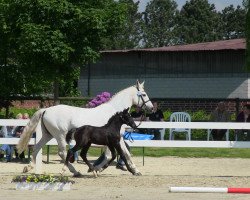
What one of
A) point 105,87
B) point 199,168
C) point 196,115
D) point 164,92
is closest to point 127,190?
point 199,168

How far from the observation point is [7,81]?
27391mm

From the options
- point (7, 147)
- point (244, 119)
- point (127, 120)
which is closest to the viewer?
point (127, 120)

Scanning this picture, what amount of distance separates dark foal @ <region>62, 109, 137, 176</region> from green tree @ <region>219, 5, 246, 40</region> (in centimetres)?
8706

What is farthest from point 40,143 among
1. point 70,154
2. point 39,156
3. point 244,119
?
point 244,119

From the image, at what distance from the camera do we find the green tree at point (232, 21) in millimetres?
102375

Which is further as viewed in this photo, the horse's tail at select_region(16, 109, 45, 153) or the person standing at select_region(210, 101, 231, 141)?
the person standing at select_region(210, 101, 231, 141)

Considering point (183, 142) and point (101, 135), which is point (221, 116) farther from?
point (101, 135)

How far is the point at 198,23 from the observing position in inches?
3986

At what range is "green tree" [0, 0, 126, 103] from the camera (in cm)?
2641

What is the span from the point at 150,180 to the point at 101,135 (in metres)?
1.26

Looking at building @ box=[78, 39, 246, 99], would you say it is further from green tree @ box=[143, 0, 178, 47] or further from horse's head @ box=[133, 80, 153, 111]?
green tree @ box=[143, 0, 178, 47]

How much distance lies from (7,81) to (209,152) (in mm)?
7511

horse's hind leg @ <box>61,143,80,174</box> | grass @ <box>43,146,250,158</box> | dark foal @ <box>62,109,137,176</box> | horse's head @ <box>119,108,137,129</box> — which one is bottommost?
grass @ <box>43,146,250,158</box>

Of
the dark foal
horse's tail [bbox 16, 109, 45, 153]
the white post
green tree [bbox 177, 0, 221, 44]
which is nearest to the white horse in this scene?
horse's tail [bbox 16, 109, 45, 153]
